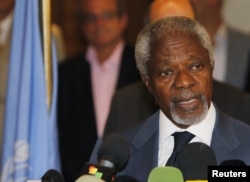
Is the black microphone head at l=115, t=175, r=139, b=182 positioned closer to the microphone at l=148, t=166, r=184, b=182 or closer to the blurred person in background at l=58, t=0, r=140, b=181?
the microphone at l=148, t=166, r=184, b=182

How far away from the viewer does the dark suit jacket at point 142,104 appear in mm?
4426

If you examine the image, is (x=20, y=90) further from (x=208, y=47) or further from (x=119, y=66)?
(x=119, y=66)

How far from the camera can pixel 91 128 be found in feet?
18.6

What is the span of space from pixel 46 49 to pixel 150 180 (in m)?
1.52

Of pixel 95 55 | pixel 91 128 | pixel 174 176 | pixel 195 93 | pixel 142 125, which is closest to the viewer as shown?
pixel 174 176

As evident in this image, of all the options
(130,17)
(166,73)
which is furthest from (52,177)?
(130,17)

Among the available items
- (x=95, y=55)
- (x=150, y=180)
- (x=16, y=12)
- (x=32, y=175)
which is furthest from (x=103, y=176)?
(x=95, y=55)

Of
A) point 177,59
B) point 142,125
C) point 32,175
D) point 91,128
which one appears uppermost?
point 177,59

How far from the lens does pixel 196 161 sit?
3.16 meters

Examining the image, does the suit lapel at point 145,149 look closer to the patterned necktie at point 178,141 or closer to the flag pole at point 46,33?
the patterned necktie at point 178,141

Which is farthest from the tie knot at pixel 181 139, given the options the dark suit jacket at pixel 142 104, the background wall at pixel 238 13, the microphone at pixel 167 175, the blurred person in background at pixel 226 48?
the background wall at pixel 238 13

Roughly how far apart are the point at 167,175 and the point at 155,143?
674 mm

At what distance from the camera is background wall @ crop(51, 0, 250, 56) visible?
7.09m

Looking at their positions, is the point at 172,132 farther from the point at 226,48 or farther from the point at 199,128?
the point at 226,48
